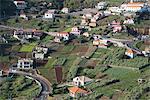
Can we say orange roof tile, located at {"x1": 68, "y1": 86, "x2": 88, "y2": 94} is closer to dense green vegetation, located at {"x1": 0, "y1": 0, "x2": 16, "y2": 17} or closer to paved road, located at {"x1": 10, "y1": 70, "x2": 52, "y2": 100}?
paved road, located at {"x1": 10, "y1": 70, "x2": 52, "y2": 100}

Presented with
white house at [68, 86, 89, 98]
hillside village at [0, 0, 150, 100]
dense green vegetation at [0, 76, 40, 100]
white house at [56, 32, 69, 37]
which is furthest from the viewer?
white house at [56, 32, 69, 37]

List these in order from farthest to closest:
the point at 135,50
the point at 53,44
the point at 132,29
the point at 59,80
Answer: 1. the point at 132,29
2. the point at 53,44
3. the point at 135,50
4. the point at 59,80

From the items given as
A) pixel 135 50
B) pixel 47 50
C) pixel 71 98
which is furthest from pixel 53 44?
pixel 71 98

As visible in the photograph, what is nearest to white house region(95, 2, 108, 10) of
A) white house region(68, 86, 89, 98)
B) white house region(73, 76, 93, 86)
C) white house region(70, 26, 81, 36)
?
white house region(70, 26, 81, 36)

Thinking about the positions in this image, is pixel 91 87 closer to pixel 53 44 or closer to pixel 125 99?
pixel 125 99

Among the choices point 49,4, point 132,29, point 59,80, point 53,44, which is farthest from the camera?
point 49,4

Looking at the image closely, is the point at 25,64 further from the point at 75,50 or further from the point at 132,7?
the point at 132,7

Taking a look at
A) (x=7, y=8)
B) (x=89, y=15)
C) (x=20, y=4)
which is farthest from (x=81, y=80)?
(x=20, y=4)
